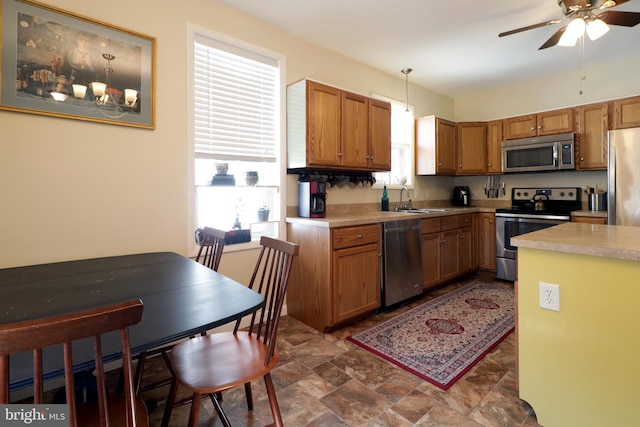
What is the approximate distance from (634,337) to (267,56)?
309 cm

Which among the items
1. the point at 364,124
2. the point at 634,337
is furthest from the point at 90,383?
the point at 364,124

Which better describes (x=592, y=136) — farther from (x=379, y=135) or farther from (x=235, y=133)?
(x=235, y=133)

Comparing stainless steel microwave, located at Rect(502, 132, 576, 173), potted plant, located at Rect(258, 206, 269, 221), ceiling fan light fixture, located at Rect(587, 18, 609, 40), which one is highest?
ceiling fan light fixture, located at Rect(587, 18, 609, 40)

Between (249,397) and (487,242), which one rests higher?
(487,242)

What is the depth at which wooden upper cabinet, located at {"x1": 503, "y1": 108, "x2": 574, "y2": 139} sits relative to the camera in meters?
3.87

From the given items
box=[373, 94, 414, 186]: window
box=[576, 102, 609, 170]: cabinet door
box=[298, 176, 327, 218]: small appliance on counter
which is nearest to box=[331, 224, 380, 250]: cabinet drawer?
box=[298, 176, 327, 218]: small appliance on counter

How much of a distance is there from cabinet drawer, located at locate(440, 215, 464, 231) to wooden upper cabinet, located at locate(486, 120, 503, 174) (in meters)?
1.07

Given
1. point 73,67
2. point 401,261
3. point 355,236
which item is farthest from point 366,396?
point 73,67

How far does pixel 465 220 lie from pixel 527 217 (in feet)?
2.27

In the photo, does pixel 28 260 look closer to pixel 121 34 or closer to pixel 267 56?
pixel 121 34

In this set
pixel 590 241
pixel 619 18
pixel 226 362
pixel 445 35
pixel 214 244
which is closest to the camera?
pixel 226 362

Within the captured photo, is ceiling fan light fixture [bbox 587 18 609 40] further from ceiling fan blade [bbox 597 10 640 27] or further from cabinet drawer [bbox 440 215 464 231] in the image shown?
cabinet drawer [bbox 440 215 464 231]

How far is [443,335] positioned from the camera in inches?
101

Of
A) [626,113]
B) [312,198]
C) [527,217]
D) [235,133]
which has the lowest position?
[527,217]
